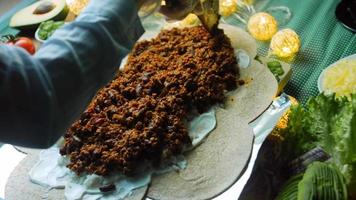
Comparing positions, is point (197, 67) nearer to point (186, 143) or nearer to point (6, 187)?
point (186, 143)

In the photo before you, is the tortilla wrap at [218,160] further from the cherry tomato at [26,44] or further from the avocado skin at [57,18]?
the avocado skin at [57,18]

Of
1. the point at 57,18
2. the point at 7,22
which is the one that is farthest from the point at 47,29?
the point at 7,22

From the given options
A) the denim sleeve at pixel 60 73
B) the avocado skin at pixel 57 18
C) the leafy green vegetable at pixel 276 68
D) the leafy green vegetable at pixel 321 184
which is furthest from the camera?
the avocado skin at pixel 57 18

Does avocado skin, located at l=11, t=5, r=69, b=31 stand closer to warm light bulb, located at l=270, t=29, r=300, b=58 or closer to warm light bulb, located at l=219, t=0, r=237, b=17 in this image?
warm light bulb, located at l=219, t=0, r=237, b=17

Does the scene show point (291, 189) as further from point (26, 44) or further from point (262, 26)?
point (26, 44)

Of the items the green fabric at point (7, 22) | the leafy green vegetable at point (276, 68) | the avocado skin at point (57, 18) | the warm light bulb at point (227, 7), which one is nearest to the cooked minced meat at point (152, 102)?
the leafy green vegetable at point (276, 68)

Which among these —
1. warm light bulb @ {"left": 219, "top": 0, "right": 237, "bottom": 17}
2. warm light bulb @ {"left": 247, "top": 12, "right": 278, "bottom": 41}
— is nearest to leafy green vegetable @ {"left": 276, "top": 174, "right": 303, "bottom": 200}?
warm light bulb @ {"left": 247, "top": 12, "right": 278, "bottom": 41}
